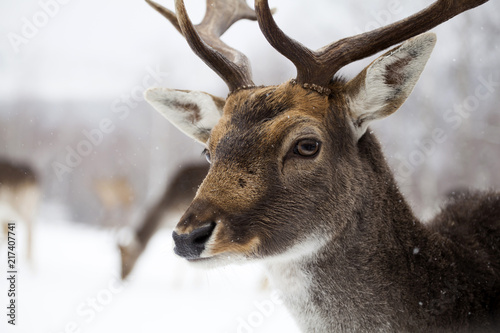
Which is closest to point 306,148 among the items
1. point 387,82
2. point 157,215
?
point 387,82

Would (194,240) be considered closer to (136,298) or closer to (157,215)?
(136,298)

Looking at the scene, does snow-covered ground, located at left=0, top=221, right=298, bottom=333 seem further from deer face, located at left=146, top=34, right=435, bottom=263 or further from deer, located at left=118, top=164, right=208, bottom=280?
deer face, located at left=146, top=34, right=435, bottom=263

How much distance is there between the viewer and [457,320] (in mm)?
→ 2820

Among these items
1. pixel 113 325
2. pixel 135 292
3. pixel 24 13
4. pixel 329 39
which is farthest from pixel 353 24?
pixel 113 325

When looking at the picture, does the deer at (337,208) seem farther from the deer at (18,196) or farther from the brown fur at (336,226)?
the deer at (18,196)

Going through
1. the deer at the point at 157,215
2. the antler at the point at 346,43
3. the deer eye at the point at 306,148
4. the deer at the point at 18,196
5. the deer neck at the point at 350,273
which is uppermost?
the antler at the point at 346,43

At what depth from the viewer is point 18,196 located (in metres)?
9.45

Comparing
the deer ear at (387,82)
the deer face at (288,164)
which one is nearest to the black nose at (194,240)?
the deer face at (288,164)

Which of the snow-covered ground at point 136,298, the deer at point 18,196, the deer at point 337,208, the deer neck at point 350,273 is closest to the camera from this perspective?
the deer at point 337,208

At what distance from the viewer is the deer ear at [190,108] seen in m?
3.64

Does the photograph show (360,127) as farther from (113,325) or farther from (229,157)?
(113,325)

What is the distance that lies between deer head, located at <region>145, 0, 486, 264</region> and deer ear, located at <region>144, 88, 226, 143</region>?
13.1 inches

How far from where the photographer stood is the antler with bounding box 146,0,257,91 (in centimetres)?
336

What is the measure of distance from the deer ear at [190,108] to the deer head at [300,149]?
0.33 metres
